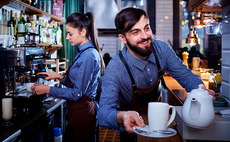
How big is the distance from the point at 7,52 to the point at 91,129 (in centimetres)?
104

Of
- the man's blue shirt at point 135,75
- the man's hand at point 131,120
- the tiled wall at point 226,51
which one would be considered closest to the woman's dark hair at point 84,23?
the man's blue shirt at point 135,75

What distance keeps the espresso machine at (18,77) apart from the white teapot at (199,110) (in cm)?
155

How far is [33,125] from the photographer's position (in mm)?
2150

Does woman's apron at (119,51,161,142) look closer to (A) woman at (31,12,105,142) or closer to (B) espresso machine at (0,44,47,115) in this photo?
(A) woman at (31,12,105,142)

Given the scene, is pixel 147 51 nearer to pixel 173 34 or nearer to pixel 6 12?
pixel 6 12

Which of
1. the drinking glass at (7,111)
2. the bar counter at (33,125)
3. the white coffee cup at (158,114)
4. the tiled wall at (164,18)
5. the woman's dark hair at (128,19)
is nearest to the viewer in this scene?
the white coffee cup at (158,114)

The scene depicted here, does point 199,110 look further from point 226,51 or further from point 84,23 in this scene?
point 84,23

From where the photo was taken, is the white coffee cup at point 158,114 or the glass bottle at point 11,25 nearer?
the white coffee cup at point 158,114

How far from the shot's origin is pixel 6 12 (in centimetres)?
298

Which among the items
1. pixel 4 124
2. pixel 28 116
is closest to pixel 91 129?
pixel 28 116

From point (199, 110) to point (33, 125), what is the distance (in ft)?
5.17

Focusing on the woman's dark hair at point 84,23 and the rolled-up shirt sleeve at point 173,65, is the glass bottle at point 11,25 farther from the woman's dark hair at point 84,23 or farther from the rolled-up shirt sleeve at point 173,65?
the rolled-up shirt sleeve at point 173,65

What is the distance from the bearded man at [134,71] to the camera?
1312 millimetres

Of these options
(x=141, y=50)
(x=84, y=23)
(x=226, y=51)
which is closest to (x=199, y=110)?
(x=141, y=50)
